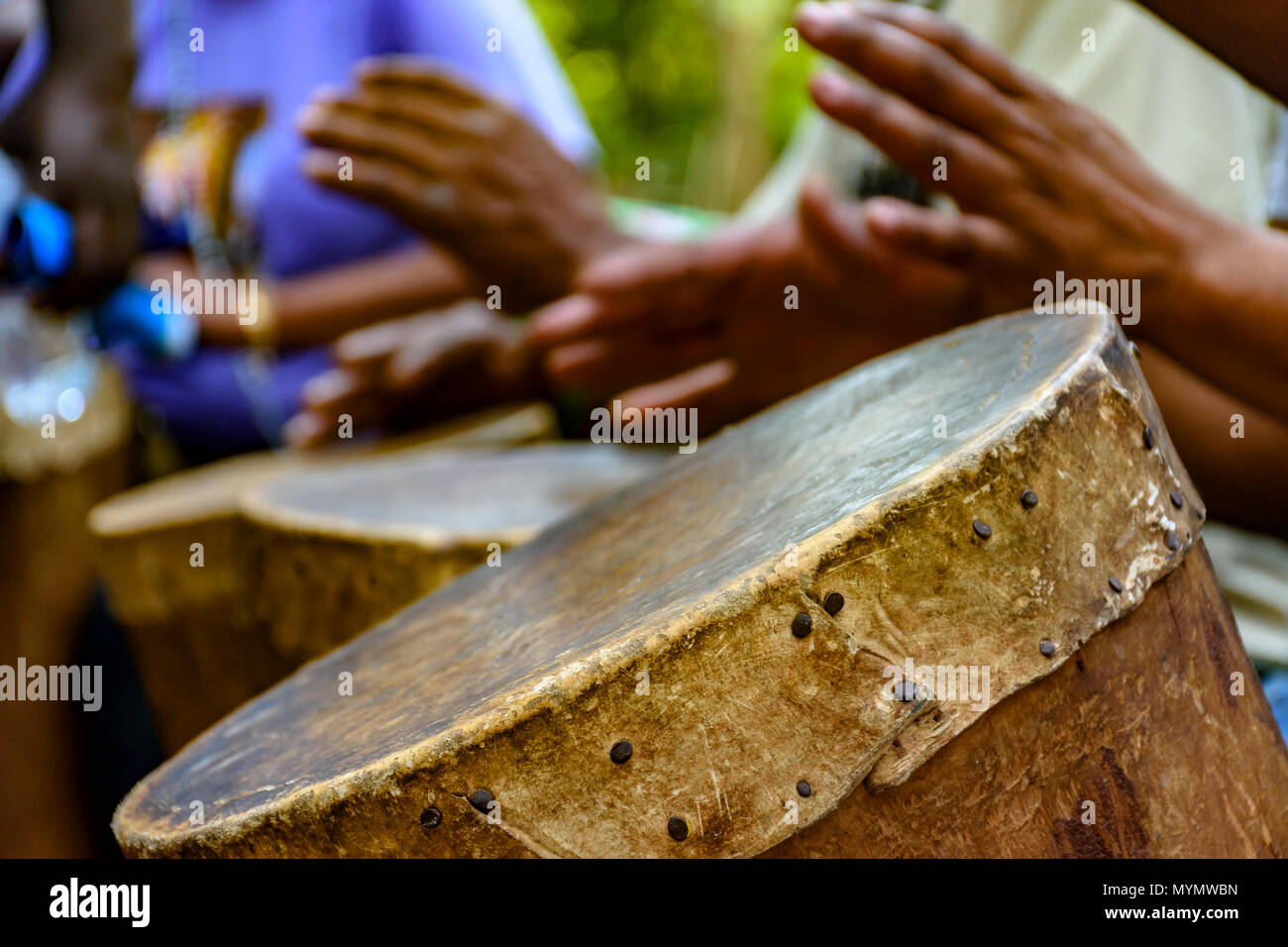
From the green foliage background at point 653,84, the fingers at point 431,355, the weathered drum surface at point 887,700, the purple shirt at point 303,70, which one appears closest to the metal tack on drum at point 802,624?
the weathered drum surface at point 887,700

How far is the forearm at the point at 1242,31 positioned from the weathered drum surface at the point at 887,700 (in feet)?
0.69

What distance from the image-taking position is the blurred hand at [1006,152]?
80 centimetres

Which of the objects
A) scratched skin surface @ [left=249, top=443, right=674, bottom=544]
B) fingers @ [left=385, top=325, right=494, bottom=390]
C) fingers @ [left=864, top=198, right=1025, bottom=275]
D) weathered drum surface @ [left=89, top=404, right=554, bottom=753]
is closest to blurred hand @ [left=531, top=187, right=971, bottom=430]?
scratched skin surface @ [left=249, top=443, right=674, bottom=544]

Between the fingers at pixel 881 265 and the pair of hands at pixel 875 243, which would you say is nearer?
the pair of hands at pixel 875 243

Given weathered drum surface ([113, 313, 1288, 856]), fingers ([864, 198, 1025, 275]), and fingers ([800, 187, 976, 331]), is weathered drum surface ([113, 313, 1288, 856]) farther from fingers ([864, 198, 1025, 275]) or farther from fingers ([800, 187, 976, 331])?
fingers ([800, 187, 976, 331])

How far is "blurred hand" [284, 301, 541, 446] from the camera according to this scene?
181 centimetres

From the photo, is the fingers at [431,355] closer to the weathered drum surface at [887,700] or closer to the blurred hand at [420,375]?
the blurred hand at [420,375]

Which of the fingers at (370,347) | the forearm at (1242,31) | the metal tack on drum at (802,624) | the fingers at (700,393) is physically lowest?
the fingers at (370,347)

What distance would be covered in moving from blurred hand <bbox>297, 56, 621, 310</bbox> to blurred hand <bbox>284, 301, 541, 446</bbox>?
169 mm

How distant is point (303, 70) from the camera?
2.20 metres

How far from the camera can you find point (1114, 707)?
545mm

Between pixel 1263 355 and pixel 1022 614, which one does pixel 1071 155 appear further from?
pixel 1022 614
